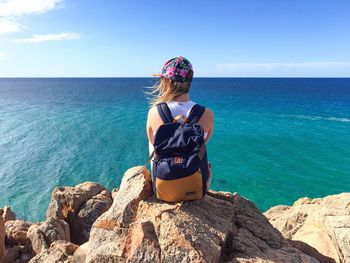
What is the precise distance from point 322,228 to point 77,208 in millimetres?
10759

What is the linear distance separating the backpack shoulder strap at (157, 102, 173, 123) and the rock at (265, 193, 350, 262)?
426cm

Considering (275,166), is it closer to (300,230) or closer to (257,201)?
(257,201)

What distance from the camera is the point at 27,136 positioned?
4022 centimetres

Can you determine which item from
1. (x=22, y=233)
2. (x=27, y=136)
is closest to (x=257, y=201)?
(x=22, y=233)

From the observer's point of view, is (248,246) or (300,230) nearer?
(248,246)

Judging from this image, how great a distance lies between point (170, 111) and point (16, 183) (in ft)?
79.7

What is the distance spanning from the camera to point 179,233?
4461 mm

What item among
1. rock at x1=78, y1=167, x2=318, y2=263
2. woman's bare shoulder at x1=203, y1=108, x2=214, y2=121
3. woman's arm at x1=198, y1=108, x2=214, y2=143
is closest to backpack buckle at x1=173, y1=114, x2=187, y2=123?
woman's arm at x1=198, y1=108, x2=214, y2=143

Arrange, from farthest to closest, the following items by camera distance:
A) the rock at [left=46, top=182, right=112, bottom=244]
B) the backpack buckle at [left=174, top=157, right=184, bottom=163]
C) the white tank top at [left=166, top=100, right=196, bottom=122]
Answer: the rock at [left=46, top=182, right=112, bottom=244] → the white tank top at [left=166, top=100, right=196, bottom=122] → the backpack buckle at [left=174, top=157, right=184, bottom=163]

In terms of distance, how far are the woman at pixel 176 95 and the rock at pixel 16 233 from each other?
8.32 metres

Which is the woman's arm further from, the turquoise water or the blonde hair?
the turquoise water

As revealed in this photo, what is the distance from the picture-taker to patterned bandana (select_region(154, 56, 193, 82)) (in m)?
5.25

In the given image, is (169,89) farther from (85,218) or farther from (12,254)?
(85,218)

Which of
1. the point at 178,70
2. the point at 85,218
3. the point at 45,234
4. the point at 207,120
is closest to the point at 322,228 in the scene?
the point at 207,120
